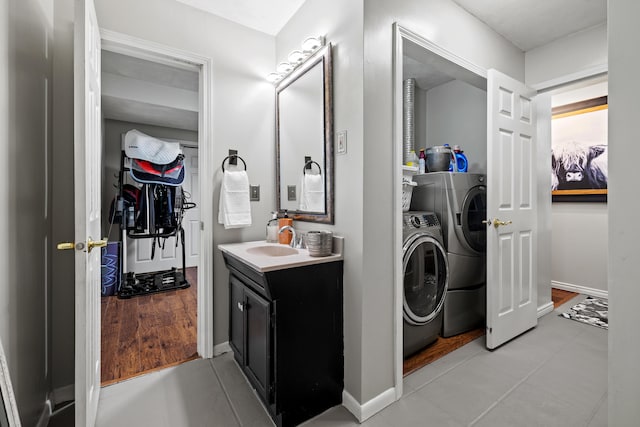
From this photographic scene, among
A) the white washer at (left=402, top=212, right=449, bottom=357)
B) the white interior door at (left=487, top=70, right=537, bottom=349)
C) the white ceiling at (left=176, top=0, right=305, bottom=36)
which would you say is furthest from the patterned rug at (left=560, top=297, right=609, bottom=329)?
the white ceiling at (left=176, top=0, right=305, bottom=36)

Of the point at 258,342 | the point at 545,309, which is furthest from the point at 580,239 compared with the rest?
the point at 258,342

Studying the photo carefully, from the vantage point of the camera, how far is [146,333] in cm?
252

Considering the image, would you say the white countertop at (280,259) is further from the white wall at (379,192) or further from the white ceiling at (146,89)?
the white ceiling at (146,89)

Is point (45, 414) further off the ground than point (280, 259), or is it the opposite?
point (280, 259)

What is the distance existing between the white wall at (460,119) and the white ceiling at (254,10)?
212 cm

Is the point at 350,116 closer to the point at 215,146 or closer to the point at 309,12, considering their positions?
the point at 309,12

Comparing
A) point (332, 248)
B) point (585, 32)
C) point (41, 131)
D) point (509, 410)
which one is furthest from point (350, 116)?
point (585, 32)

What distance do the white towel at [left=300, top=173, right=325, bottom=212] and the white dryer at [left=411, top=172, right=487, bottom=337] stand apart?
1146 millimetres

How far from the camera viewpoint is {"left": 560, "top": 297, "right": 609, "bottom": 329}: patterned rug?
2.66m

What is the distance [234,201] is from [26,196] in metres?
1.07

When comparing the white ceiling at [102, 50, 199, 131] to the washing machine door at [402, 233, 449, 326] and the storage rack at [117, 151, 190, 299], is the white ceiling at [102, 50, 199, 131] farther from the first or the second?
the washing machine door at [402, 233, 449, 326]

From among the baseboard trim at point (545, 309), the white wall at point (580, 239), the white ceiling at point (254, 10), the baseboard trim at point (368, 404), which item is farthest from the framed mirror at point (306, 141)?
the white wall at point (580, 239)

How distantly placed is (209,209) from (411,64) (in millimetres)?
2425

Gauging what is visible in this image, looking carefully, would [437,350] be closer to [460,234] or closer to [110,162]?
[460,234]
